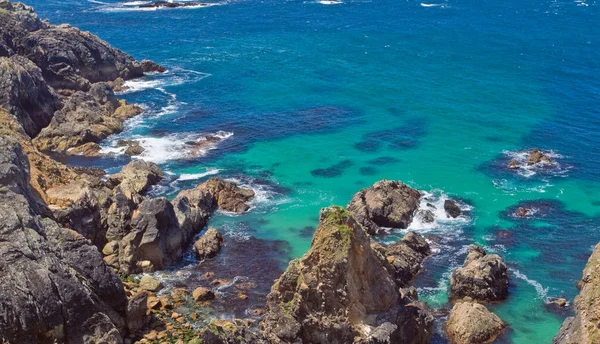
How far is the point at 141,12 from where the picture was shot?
594 ft

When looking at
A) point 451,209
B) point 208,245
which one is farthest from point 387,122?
point 208,245

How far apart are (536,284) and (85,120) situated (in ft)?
221

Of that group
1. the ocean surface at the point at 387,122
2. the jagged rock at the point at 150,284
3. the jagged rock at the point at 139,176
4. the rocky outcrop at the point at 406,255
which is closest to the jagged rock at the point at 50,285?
the jagged rock at the point at 150,284

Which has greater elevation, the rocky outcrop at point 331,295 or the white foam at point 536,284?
the rocky outcrop at point 331,295

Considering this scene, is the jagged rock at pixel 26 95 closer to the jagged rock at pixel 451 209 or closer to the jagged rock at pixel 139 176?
the jagged rock at pixel 139 176

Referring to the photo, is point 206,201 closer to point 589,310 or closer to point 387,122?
point 387,122

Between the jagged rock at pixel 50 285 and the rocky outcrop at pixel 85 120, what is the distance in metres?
45.6

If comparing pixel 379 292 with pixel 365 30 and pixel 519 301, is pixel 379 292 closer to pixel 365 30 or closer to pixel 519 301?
pixel 519 301

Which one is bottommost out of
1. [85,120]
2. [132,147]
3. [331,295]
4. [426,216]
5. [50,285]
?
[426,216]

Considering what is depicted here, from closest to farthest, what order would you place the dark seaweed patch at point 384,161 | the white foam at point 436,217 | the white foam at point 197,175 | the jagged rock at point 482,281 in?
the jagged rock at point 482,281 < the white foam at point 436,217 < the white foam at point 197,175 < the dark seaweed patch at point 384,161

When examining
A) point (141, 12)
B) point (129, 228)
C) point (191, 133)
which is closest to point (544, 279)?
point (129, 228)

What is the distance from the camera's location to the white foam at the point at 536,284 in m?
61.8

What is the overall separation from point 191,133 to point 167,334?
186 feet

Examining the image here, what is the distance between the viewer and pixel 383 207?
7306 cm
